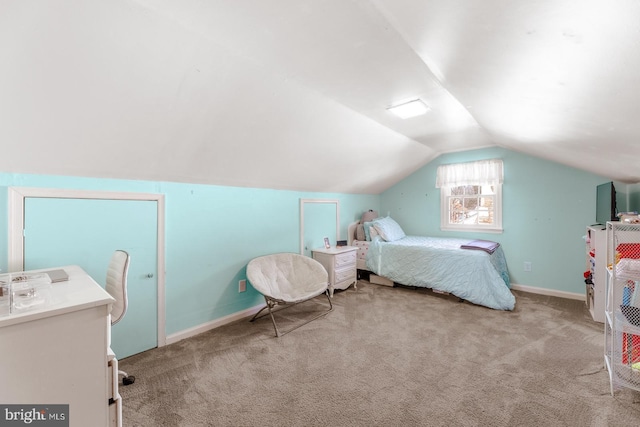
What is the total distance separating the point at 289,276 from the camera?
11.4ft

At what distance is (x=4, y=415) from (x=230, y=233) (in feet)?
6.88

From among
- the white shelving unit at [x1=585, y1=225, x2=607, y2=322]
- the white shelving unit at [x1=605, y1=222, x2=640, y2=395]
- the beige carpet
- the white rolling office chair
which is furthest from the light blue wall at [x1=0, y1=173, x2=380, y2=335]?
the white shelving unit at [x1=585, y1=225, x2=607, y2=322]

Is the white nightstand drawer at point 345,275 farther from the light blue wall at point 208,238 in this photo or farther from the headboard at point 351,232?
the light blue wall at point 208,238

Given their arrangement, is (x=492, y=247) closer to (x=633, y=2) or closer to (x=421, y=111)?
(x=421, y=111)

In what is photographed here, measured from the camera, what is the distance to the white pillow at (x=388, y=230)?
4.50 meters

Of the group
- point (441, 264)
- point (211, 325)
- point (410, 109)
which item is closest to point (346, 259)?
point (441, 264)

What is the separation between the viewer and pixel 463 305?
356 centimetres

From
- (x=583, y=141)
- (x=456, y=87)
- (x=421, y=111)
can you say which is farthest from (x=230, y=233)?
(x=583, y=141)

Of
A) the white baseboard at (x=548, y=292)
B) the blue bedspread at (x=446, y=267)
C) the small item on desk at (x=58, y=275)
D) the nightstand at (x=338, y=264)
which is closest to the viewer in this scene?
the small item on desk at (x=58, y=275)

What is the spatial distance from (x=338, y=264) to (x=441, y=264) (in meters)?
1.38

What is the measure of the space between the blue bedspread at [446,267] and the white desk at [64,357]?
11.7 ft

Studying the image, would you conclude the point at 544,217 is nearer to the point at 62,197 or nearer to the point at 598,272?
the point at 598,272

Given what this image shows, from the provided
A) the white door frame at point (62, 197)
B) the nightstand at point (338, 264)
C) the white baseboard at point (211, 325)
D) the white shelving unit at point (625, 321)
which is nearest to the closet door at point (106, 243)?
the white door frame at point (62, 197)

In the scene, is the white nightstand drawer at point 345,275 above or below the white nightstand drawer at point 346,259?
below
